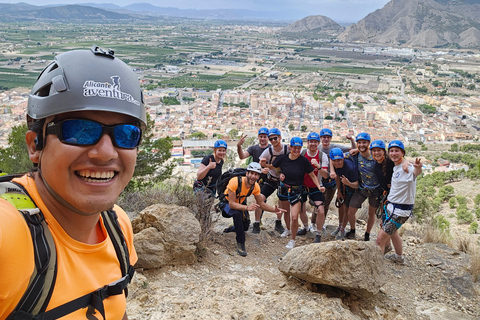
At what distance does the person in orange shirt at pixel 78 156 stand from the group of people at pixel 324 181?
361 cm

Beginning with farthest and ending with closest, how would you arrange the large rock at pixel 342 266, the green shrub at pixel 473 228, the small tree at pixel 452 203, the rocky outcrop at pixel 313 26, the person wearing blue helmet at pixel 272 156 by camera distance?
1. the rocky outcrop at pixel 313 26
2. the small tree at pixel 452 203
3. the green shrub at pixel 473 228
4. the person wearing blue helmet at pixel 272 156
5. the large rock at pixel 342 266

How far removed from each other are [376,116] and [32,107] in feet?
160

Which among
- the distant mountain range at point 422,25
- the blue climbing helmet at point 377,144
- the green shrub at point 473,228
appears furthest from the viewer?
the distant mountain range at point 422,25

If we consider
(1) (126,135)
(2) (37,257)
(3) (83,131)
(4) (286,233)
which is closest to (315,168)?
(4) (286,233)

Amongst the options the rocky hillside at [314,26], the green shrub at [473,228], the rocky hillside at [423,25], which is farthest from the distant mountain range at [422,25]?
the green shrub at [473,228]

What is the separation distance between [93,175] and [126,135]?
0.16m

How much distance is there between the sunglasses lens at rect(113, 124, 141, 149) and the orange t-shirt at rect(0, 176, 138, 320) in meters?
0.28

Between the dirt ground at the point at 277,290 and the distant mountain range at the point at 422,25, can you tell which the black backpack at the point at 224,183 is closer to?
the dirt ground at the point at 277,290

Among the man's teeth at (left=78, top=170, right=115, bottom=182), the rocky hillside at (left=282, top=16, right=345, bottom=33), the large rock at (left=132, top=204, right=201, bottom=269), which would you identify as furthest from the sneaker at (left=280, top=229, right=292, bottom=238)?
the rocky hillside at (left=282, top=16, right=345, bottom=33)

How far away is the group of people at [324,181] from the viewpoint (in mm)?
4559

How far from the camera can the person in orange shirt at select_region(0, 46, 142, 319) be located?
1076 mm

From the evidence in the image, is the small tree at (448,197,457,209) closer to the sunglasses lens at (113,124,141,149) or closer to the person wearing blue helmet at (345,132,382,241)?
the person wearing blue helmet at (345,132,382,241)

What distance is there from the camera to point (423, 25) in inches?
4978

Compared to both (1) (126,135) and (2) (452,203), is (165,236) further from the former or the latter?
(2) (452,203)
